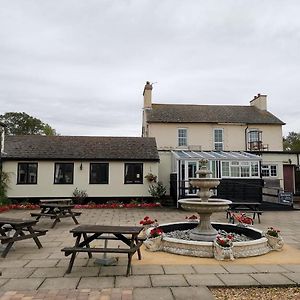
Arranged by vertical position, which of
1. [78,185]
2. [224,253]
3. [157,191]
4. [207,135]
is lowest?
[224,253]

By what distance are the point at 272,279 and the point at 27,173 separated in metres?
16.9

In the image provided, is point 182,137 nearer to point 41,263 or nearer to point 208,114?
point 208,114

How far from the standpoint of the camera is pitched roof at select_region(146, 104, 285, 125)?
2653 centimetres

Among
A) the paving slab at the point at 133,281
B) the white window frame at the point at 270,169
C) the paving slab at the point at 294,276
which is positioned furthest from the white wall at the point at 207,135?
the paving slab at the point at 133,281

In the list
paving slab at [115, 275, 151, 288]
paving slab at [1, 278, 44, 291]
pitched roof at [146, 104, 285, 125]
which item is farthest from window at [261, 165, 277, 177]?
paving slab at [1, 278, 44, 291]

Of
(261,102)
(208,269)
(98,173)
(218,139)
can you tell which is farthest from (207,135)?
(208,269)

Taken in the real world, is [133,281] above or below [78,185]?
below

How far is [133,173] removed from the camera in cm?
2000

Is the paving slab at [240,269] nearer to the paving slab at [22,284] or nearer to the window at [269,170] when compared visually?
the paving slab at [22,284]

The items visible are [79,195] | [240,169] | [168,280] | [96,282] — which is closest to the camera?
[96,282]

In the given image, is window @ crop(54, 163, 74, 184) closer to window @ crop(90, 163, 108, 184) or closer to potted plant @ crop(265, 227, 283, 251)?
window @ crop(90, 163, 108, 184)

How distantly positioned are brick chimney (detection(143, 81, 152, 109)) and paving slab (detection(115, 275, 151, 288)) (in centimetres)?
2290

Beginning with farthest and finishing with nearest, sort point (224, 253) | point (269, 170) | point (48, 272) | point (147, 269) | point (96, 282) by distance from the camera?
point (269, 170)
point (224, 253)
point (147, 269)
point (48, 272)
point (96, 282)

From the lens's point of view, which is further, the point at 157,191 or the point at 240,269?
the point at 157,191
